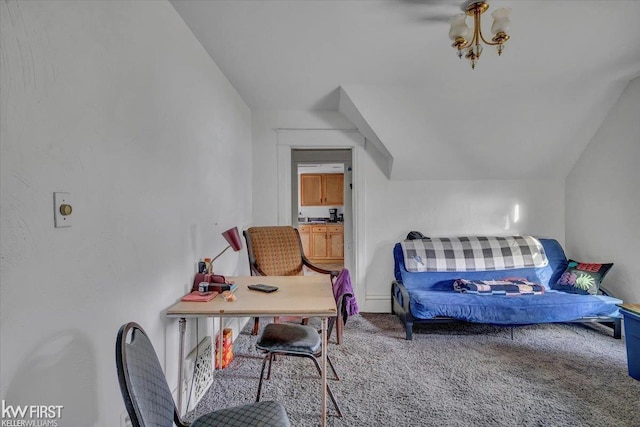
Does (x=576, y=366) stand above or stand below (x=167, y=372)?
below

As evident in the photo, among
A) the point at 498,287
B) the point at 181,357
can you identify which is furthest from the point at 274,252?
the point at 498,287

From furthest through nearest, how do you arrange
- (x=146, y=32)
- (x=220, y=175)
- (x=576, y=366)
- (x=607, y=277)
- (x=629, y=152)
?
(x=607, y=277), (x=629, y=152), (x=220, y=175), (x=576, y=366), (x=146, y=32)

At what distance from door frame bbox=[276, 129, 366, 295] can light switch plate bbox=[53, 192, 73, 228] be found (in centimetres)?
266

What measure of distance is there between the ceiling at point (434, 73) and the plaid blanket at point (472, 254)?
0.79 metres

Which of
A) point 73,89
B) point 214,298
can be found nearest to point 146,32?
point 73,89

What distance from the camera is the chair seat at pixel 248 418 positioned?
3.83ft

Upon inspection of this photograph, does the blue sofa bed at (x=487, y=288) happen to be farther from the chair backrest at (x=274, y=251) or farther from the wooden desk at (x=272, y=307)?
the wooden desk at (x=272, y=307)

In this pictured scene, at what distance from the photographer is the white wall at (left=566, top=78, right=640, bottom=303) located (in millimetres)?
2775

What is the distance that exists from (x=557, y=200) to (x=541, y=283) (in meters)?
1.09

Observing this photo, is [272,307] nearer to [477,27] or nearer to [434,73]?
[477,27]

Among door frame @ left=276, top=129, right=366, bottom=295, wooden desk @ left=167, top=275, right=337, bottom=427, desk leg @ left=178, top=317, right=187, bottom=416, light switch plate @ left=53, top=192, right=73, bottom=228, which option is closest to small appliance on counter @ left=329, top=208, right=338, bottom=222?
door frame @ left=276, top=129, right=366, bottom=295

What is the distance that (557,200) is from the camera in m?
3.66

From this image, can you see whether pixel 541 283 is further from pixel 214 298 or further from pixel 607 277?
pixel 214 298

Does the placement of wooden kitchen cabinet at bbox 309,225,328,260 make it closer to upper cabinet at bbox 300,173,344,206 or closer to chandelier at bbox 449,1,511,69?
upper cabinet at bbox 300,173,344,206
